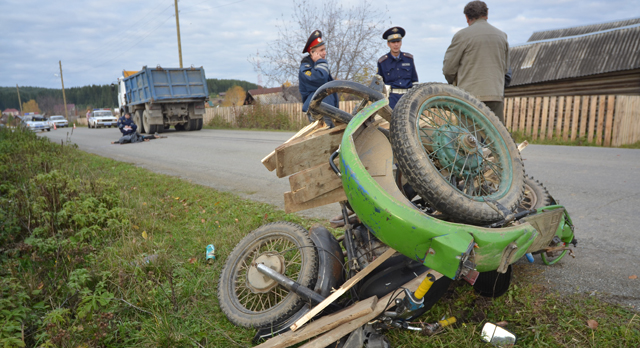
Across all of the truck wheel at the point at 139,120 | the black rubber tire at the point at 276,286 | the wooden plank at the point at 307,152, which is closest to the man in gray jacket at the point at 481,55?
the wooden plank at the point at 307,152

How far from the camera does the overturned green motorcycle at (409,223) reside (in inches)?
72.7

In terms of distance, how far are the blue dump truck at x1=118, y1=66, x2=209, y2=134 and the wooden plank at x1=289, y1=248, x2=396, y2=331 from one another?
59.5 ft

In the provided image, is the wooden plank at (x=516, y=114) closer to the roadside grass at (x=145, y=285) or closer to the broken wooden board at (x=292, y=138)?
the roadside grass at (x=145, y=285)

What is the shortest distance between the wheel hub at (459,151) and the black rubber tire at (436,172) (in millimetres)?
99

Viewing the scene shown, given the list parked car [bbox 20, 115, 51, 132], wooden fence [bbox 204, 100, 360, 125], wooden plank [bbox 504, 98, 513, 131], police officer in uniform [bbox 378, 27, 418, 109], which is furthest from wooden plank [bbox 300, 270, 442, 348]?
parked car [bbox 20, 115, 51, 132]

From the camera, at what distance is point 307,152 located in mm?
2678

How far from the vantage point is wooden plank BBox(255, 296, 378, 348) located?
204 cm

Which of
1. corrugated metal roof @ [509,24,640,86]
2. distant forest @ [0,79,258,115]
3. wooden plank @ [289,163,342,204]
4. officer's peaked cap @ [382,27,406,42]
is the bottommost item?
wooden plank @ [289,163,342,204]

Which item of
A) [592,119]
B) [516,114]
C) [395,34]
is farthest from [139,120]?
[592,119]

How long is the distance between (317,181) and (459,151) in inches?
35.6

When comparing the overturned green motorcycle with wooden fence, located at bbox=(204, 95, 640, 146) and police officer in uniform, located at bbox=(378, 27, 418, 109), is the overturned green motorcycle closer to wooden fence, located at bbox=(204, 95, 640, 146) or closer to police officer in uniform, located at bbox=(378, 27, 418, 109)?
police officer in uniform, located at bbox=(378, 27, 418, 109)

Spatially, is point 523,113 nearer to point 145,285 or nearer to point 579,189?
point 579,189

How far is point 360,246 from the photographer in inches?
98.0

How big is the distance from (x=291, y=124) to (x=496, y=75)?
52.7 feet
